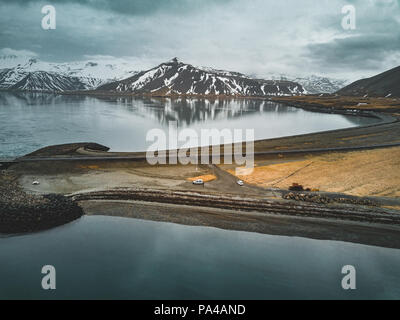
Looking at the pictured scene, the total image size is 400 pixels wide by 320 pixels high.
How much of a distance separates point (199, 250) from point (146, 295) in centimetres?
798

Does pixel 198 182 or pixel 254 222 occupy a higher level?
pixel 198 182

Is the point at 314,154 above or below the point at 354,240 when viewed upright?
above

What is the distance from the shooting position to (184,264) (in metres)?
28.6

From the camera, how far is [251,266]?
28344 mm
